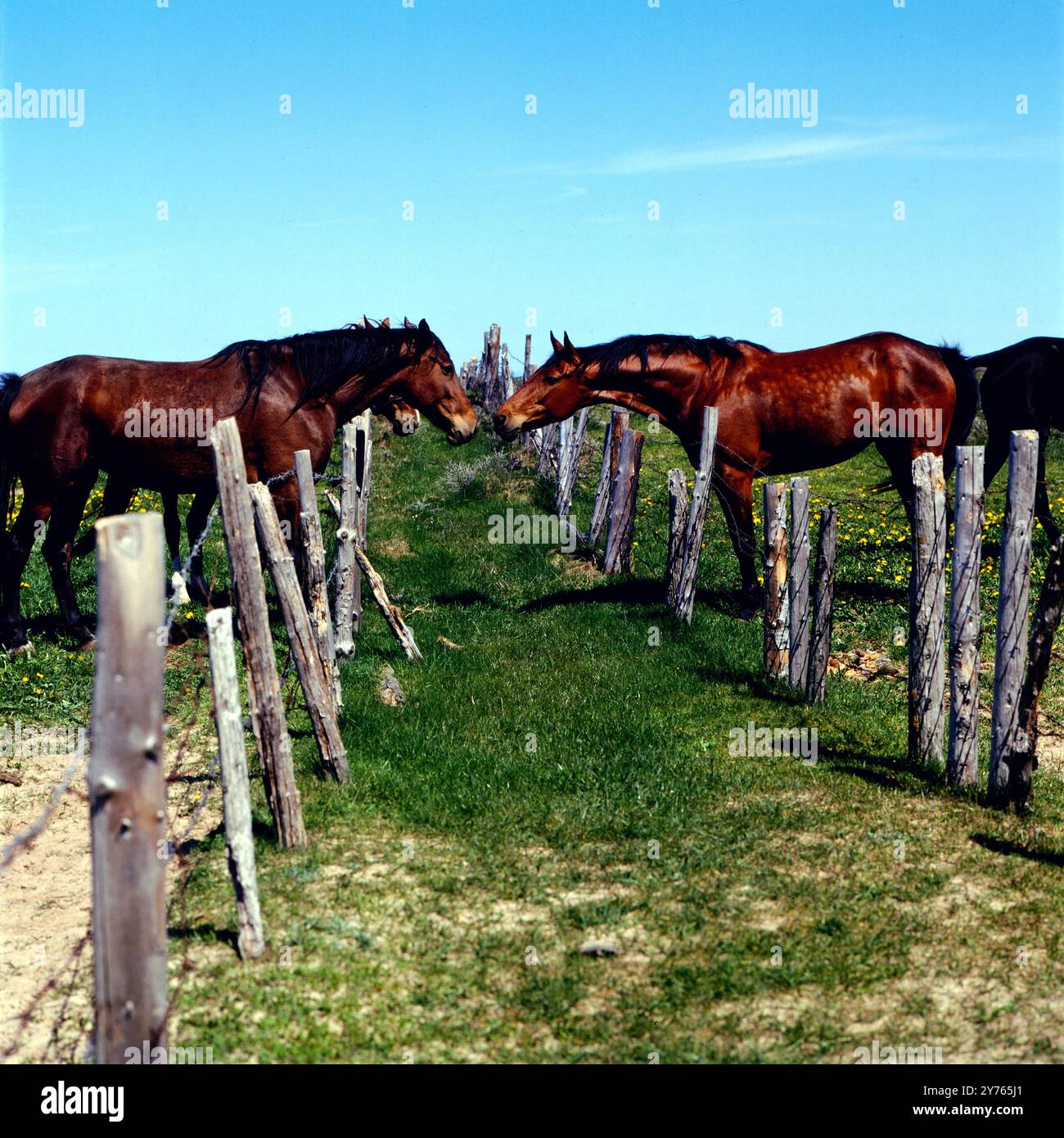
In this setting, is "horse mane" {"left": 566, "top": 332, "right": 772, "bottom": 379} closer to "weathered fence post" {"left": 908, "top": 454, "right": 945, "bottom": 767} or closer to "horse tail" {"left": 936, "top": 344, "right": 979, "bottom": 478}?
"horse tail" {"left": 936, "top": 344, "right": 979, "bottom": 478}

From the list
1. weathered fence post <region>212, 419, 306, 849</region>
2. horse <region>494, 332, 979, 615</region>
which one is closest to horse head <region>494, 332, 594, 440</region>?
horse <region>494, 332, 979, 615</region>

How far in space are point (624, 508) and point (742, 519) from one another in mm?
2162

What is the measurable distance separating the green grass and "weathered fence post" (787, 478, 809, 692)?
0.31m

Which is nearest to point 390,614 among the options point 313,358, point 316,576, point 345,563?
point 345,563

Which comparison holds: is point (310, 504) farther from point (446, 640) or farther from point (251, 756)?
point (446, 640)

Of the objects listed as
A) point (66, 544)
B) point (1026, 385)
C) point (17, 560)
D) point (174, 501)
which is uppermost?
point (1026, 385)

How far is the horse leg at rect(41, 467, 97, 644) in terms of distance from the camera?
1072 cm

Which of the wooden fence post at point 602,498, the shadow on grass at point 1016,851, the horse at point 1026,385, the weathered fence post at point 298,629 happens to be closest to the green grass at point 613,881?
the shadow on grass at point 1016,851

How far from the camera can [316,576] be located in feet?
27.0

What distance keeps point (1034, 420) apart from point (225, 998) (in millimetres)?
11214

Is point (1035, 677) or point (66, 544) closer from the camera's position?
point (1035, 677)

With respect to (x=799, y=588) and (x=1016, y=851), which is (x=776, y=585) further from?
(x=1016, y=851)
